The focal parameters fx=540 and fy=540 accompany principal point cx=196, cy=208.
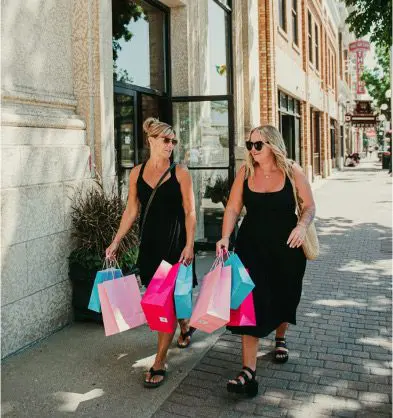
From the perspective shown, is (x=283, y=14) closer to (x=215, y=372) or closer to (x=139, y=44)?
(x=139, y=44)

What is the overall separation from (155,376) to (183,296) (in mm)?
757

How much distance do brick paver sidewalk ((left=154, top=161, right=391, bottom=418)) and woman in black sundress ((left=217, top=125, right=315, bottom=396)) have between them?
0.99 ft

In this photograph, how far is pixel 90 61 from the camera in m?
5.88

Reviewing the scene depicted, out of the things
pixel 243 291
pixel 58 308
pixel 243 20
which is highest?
pixel 243 20

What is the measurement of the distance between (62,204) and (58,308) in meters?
1.03

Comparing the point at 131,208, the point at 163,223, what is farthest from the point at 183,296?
the point at 131,208

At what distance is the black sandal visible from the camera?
4438 mm

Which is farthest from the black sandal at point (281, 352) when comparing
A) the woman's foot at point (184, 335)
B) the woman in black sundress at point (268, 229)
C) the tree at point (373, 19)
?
the tree at point (373, 19)

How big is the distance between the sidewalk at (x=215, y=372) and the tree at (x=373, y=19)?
6.89m

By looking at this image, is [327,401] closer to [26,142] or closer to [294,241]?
[294,241]

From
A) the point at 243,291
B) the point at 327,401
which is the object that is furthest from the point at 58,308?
the point at 327,401

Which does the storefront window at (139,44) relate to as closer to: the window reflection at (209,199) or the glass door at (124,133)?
the glass door at (124,133)

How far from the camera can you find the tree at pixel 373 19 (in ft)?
35.9

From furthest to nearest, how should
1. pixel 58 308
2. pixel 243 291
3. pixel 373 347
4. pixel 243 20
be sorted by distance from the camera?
pixel 243 20 → pixel 58 308 → pixel 373 347 → pixel 243 291
